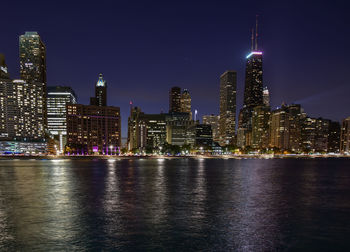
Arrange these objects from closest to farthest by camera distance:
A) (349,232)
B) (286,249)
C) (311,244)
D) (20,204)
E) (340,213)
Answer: (286,249) → (311,244) → (349,232) → (340,213) → (20,204)

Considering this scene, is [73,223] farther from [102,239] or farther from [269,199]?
[269,199]

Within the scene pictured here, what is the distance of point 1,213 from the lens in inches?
1388

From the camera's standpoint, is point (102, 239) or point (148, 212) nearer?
point (102, 239)

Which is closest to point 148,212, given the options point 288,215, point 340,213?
point 288,215

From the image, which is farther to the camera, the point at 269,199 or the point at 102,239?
the point at 269,199

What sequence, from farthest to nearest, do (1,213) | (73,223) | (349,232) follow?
1. (1,213)
2. (73,223)
3. (349,232)

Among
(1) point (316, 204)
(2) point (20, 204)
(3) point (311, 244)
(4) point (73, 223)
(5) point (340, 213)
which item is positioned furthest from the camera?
(1) point (316, 204)

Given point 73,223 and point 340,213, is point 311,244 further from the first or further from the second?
point 73,223

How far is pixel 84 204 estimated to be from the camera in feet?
136

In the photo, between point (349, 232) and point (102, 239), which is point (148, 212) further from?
point (349, 232)

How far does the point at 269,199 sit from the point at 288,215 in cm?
1054

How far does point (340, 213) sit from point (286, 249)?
18846 mm

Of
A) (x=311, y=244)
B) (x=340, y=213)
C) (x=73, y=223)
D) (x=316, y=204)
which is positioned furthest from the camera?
(x=316, y=204)

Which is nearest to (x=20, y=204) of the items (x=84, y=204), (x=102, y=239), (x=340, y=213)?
(x=84, y=204)
